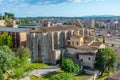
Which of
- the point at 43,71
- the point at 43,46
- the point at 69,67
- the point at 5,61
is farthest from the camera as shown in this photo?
the point at 43,46

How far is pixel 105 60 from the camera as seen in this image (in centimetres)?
3991

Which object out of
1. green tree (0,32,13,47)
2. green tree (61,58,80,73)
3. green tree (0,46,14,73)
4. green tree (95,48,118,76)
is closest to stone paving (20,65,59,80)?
green tree (61,58,80,73)

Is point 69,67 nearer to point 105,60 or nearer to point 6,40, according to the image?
point 105,60

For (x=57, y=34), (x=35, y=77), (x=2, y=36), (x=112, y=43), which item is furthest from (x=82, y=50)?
(x=112, y=43)

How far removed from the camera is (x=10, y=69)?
113 ft

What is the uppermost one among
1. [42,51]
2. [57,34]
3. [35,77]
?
[57,34]

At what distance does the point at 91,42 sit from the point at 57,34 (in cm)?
728

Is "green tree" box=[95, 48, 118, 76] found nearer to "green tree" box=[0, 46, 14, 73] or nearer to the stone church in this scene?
the stone church

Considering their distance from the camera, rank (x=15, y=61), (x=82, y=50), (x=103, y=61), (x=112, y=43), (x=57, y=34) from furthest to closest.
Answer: (x=112, y=43), (x=57, y=34), (x=82, y=50), (x=103, y=61), (x=15, y=61)

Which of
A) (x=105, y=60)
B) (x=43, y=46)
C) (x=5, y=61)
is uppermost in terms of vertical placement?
(x=43, y=46)

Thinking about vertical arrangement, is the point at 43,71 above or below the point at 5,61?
below

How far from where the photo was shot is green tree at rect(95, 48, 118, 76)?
1571 inches

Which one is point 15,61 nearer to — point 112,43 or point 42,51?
point 42,51

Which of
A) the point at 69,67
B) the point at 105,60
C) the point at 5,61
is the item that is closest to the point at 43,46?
the point at 69,67
